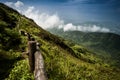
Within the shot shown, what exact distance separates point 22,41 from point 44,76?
24.3 meters

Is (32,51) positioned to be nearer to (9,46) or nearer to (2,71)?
(2,71)

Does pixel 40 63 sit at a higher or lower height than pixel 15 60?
higher

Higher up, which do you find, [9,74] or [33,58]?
[33,58]

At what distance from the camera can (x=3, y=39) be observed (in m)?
27.2

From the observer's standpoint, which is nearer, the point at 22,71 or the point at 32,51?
the point at 32,51

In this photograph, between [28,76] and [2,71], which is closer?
[28,76]

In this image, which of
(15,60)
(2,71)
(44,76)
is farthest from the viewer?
(15,60)

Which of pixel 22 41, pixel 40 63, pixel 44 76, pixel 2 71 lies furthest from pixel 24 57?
pixel 44 76

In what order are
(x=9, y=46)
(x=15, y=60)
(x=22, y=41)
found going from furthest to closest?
(x=22, y=41), (x=9, y=46), (x=15, y=60)

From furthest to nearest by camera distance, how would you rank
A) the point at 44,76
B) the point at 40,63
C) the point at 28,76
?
the point at 28,76, the point at 40,63, the point at 44,76

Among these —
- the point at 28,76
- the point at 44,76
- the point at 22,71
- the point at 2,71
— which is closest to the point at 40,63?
Result: the point at 44,76

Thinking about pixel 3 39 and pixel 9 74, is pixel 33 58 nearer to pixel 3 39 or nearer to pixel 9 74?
pixel 9 74

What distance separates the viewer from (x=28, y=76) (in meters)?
14.6

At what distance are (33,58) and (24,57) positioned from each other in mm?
11208
